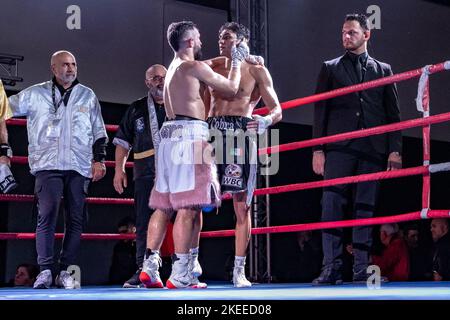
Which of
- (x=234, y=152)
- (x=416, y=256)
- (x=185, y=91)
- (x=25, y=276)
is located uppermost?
(x=185, y=91)

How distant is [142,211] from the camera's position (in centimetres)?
437

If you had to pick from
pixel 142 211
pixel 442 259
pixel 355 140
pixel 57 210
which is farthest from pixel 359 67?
pixel 57 210

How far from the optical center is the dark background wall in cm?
754

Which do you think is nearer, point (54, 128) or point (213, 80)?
point (213, 80)

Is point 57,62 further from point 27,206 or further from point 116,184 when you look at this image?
point 27,206

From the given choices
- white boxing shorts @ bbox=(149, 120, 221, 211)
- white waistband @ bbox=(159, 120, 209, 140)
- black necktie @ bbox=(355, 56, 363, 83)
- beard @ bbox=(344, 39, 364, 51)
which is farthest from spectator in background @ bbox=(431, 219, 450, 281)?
white waistband @ bbox=(159, 120, 209, 140)

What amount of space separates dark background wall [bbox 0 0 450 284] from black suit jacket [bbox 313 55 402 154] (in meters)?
4.02

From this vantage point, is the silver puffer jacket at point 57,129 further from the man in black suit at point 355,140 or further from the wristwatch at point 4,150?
the man in black suit at point 355,140

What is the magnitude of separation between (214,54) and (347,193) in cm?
465

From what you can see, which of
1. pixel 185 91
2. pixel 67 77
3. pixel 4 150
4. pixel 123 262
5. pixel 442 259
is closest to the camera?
pixel 185 91

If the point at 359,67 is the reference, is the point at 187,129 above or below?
below

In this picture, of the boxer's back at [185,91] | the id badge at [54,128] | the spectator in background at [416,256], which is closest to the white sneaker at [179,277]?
Answer: the boxer's back at [185,91]

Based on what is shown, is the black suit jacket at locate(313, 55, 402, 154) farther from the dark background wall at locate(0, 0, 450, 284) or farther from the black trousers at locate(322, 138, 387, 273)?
the dark background wall at locate(0, 0, 450, 284)

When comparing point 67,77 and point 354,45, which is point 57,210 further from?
point 354,45
